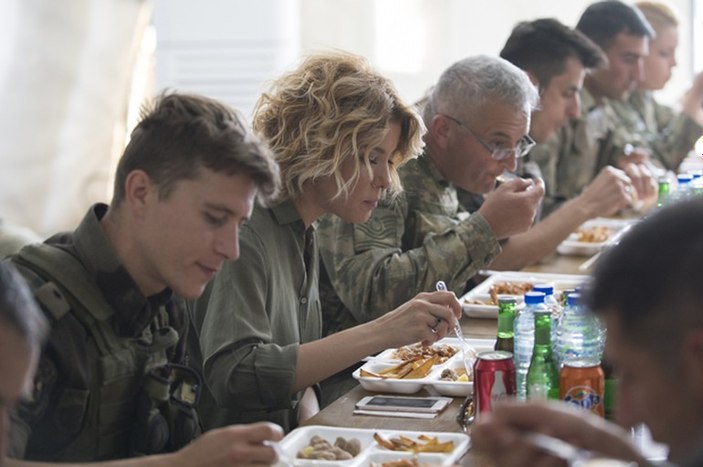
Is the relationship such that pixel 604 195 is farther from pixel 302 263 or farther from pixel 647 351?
pixel 647 351

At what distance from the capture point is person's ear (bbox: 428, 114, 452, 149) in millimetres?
3516

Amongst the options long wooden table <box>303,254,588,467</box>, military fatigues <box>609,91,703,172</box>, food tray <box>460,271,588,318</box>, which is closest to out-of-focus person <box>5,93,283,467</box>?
long wooden table <box>303,254,588,467</box>

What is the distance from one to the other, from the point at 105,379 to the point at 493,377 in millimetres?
700

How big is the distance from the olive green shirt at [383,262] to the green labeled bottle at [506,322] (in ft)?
2.35

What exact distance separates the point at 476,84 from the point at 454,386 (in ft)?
4.09

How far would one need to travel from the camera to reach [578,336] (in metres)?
2.37

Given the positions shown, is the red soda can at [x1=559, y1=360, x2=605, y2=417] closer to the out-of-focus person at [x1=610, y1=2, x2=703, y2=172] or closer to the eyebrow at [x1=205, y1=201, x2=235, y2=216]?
the eyebrow at [x1=205, y1=201, x2=235, y2=216]

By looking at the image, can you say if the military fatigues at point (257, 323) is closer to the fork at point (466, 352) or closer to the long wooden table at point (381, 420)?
the long wooden table at point (381, 420)

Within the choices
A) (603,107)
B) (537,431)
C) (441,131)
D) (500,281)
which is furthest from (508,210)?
(603,107)

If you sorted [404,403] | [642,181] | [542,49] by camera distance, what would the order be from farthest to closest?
[642,181], [542,49], [404,403]

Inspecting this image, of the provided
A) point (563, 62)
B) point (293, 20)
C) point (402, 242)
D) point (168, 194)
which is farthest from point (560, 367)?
point (293, 20)

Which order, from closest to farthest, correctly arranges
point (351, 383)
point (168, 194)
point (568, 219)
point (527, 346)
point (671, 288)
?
point (671, 288) < point (168, 194) < point (527, 346) < point (351, 383) < point (568, 219)

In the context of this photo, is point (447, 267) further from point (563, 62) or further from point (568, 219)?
point (563, 62)

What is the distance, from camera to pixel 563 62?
456 cm
